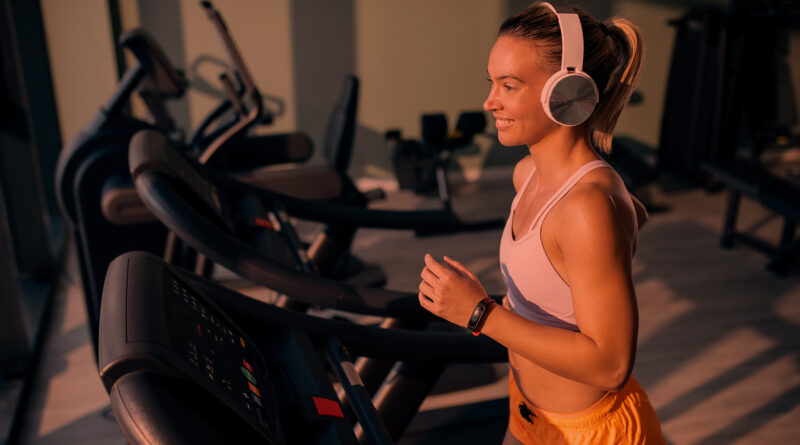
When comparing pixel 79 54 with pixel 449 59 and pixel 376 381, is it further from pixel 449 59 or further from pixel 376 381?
pixel 376 381

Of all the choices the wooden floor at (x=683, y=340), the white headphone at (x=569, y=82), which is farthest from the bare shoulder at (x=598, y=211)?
the wooden floor at (x=683, y=340)

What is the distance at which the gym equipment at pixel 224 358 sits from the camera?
0.63 metres

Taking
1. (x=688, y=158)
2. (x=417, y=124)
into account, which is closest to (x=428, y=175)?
(x=417, y=124)

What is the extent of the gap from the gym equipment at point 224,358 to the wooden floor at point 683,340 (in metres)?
1.12

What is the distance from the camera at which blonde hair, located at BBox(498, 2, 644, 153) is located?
0.82 meters

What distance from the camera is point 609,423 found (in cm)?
95

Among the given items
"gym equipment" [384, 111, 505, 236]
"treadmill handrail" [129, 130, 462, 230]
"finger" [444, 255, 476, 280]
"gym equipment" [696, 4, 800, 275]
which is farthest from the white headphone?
"gym equipment" [384, 111, 505, 236]

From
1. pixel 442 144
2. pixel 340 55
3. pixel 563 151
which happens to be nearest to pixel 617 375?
pixel 563 151

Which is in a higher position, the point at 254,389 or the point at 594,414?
the point at 254,389

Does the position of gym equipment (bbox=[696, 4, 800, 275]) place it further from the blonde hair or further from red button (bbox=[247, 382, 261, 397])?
red button (bbox=[247, 382, 261, 397])

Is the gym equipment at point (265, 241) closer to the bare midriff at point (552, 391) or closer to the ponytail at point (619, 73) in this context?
the bare midriff at point (552, 391)

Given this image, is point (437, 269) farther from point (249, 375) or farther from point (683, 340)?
point (683, 340)

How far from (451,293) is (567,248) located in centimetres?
16

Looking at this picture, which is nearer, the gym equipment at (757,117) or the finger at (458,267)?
the finger at (458,267)
